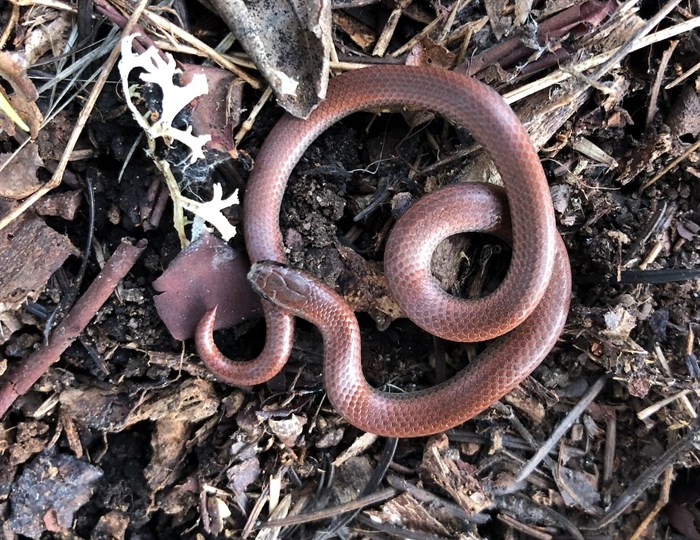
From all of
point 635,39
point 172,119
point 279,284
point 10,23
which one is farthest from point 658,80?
point 10,23

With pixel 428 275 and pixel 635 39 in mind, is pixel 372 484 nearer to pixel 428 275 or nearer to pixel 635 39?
pixel 428 275

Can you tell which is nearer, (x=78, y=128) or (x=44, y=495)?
(x=78, y=128)

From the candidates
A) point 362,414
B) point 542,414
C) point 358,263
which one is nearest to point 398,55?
point 358,263

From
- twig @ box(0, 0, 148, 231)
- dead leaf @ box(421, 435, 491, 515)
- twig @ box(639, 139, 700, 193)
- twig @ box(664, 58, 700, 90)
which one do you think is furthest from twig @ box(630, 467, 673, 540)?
twig @ box(0, 0, 148, 231)

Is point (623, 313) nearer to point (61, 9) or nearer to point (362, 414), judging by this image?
point (362, 414)

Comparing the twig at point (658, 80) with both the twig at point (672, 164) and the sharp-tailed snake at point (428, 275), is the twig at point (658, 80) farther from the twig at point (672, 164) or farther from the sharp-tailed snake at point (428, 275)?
the sharp-tailed snake at point (428, 275)

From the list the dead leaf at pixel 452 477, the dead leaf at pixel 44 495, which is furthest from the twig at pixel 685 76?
the dead leaf at pixel 44 495
